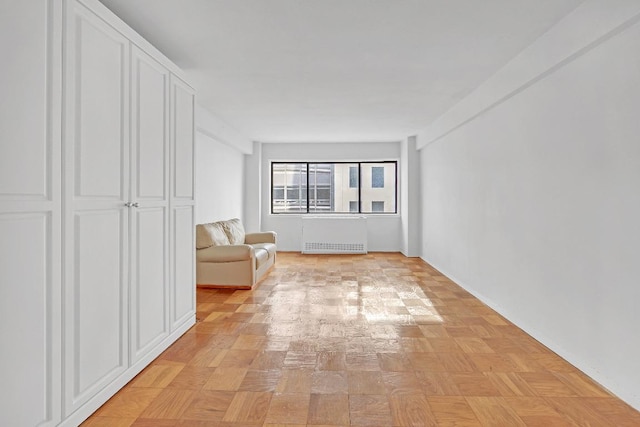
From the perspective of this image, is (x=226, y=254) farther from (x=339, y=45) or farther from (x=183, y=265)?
(x=339, y=45)

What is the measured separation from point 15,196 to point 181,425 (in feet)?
4.46

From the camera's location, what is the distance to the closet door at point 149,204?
262 cm

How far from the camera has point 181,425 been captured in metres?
2.05

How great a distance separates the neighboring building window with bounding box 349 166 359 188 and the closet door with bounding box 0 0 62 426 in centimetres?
765

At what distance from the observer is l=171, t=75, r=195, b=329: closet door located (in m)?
3.23

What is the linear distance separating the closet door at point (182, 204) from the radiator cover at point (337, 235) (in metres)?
5.09

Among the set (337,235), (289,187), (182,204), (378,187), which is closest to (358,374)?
(182,204)

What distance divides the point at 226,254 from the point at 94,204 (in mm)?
3050

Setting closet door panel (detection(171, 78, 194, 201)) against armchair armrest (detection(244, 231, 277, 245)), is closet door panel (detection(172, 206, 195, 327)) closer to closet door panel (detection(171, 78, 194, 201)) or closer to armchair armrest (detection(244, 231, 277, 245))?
closet door panel (detection(171, 78, 194, 201))

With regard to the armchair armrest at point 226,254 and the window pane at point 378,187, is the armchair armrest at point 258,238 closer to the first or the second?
the armchair armrest at point 226,254

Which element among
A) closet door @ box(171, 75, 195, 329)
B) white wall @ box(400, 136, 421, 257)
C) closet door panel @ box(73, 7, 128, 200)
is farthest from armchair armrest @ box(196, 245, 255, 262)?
white wall @ box(400, 136, 421, 257)

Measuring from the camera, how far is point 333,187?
9359 millimetres

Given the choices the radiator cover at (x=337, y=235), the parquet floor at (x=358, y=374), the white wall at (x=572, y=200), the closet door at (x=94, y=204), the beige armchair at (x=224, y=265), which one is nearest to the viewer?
the closet door at (x=94, y=204)

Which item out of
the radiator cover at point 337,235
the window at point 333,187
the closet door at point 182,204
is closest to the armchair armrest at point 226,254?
the closet door at point 182,204
